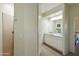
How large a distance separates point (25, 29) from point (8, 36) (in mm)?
214

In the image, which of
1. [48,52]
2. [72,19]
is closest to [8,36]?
[48,52]

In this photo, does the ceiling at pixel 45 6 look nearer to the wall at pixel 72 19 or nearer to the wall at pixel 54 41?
the wall at pixel 72 19

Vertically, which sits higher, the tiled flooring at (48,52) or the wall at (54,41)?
the wall at (54,41)

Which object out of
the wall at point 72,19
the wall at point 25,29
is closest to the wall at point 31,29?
the wall at point 25,29

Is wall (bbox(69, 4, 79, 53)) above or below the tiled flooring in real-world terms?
above

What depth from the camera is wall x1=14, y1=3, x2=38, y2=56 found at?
1384mm

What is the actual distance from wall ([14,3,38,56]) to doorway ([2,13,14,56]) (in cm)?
5

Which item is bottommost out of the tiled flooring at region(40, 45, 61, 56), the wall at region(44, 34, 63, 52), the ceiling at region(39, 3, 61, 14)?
the tiled flooring at region(40, 45, 61, 56)

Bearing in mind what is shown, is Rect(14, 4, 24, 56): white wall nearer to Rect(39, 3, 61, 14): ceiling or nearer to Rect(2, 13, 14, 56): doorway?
Rect(2, 13, 14, 56): doorway

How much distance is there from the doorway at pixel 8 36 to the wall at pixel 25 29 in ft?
0.15

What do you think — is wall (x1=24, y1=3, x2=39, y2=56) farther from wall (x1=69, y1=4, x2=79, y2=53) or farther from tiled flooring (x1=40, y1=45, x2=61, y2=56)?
wall (x1=69, y1=4, x2=79, y2=53)

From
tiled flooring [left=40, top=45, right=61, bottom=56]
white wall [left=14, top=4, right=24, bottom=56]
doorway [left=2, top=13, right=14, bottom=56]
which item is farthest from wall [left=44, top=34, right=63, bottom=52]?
doorway [left=2, top=13, right=14, bottom=56]

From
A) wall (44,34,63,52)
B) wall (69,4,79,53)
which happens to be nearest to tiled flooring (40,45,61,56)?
wall (44,34,63,52)

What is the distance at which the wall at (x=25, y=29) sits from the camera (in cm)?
138
